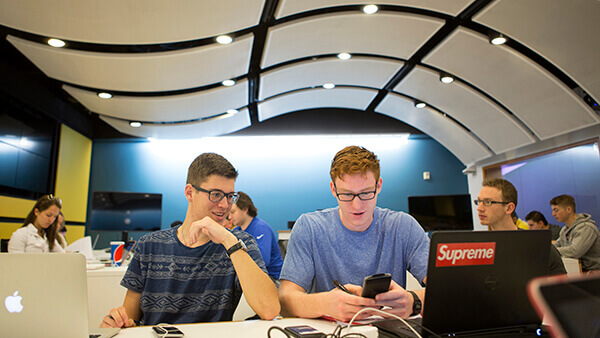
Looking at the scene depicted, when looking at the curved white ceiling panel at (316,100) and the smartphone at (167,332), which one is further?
the curved white ceiling panel at (316,100)

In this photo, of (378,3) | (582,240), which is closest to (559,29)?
(378,3)

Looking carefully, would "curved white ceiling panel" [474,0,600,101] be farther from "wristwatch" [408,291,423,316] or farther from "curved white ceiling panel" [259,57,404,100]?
"wristwatch" [408,291,423,316]

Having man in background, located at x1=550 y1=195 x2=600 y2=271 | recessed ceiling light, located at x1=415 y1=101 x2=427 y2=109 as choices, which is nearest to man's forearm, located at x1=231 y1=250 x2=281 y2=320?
man in background, located at x1=550 y1=195 x2=600 y2=271

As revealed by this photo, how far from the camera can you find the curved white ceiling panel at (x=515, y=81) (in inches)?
176

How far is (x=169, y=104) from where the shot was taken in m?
5.86

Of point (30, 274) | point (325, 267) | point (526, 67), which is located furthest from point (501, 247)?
point (526, 67)

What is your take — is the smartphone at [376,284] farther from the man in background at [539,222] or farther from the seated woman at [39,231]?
the man in background at [539,222]

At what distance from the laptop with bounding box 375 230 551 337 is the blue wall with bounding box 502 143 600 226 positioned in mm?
5269

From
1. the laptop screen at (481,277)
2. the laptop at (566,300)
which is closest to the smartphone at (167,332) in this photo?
the laptop screen at (481,277)

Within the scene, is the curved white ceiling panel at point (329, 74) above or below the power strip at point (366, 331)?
above

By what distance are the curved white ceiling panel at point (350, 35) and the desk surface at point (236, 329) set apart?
3496 mm

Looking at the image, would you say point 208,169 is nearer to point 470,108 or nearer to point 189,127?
point 470,108

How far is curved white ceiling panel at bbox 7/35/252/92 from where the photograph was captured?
168 inches

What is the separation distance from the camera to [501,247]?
1.07m
